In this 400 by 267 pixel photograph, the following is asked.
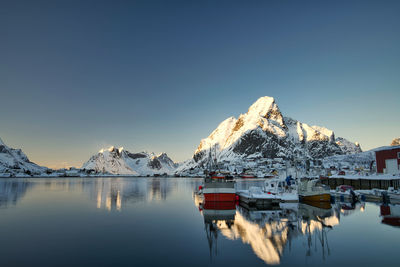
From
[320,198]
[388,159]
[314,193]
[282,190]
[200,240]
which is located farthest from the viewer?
[388,159]

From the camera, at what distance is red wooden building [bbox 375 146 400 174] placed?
61.0m

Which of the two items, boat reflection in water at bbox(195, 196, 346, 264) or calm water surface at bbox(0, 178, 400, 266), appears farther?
boat reflection in water at bbox(195, 196, 346, 264)

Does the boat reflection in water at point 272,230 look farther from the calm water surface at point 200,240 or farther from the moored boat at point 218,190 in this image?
the moored boat at point 218,190

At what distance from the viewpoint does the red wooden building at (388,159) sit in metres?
61.0

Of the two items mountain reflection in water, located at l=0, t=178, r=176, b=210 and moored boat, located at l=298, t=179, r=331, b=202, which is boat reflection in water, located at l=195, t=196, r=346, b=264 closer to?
moored boat, located at l=298, t=179, r=331, b=202

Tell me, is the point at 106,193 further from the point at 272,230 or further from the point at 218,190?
the point at 272,230

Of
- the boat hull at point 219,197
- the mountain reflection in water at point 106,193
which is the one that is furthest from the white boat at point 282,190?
the mountain reflection in water at point 106,193

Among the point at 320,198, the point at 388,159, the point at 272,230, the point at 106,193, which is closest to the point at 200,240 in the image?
the point at 272,230

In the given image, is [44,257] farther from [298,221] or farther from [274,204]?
[274,204]

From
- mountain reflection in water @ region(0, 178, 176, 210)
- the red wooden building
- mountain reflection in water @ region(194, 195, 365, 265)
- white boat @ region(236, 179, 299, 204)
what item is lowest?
mountain reflection in water @ region(0, 178, 176, 210)

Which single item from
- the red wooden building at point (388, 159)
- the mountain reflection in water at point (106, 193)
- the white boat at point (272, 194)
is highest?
the red wooden building at point (388, 159)

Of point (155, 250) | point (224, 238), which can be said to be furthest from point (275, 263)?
point (155, 250)

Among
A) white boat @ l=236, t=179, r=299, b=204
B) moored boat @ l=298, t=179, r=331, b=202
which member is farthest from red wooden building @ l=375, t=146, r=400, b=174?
moored boat @ l=298, t=179, r=331, b=202

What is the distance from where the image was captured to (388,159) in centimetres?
6372
